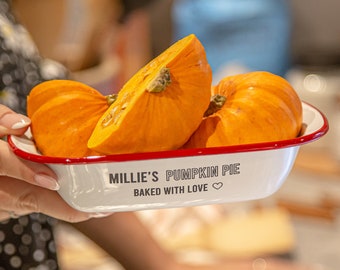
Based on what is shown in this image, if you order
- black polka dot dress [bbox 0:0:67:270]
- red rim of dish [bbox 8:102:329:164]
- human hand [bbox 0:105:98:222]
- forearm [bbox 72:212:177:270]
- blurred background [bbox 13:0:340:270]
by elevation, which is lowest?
blurred background [bbox 13:0:340:270]

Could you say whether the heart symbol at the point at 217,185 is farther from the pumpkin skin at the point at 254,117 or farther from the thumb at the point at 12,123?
the thumb at the point at 12,123

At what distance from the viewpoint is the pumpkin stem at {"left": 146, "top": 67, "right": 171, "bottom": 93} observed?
450 mm

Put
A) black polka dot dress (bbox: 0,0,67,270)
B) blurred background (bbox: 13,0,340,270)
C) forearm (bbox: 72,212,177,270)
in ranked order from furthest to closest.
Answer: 1. blurred background (bbox: 13,0,340,270)
2. forearm (bbox: 72,212,177,270)
3. black polka dot dress (bbox: 0,0,67,270)

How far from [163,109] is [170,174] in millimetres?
51

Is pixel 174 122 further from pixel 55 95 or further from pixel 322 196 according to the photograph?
pixel 322 196

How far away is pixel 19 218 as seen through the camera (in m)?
0.81

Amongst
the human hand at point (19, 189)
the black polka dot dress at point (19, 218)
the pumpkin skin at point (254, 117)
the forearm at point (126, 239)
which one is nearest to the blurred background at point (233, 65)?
the forearm at point (126, 239)

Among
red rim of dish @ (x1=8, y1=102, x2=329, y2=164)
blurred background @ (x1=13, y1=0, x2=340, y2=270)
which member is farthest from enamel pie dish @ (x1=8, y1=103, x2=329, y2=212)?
blurred background @ (x1=13, y1=0, x2=340, y2=270)

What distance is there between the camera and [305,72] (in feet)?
6.45

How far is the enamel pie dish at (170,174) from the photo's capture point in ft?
1.50

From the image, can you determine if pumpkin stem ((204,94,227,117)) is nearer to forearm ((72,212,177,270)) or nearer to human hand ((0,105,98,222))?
human hand ((0,105,98,222))

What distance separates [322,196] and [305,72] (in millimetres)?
629

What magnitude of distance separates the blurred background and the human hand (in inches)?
25.0

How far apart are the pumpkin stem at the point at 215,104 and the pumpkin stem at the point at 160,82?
0.16ft
